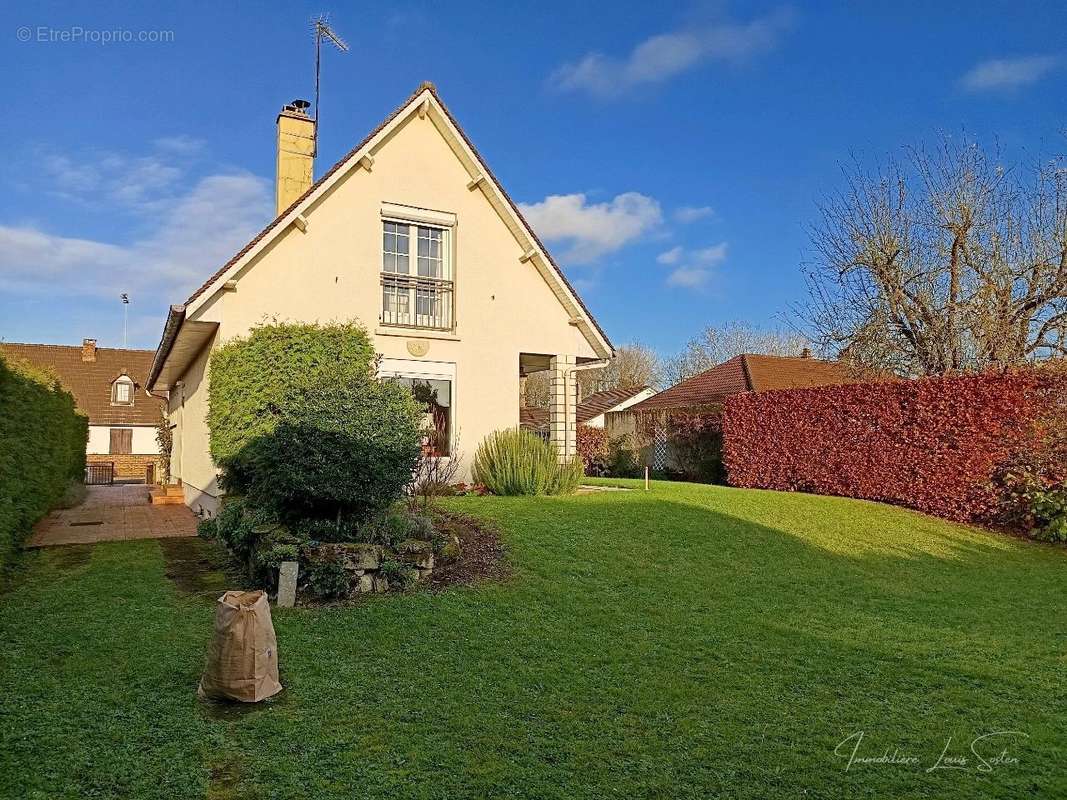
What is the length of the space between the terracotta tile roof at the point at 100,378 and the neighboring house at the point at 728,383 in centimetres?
2661

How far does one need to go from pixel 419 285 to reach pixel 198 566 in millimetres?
7583

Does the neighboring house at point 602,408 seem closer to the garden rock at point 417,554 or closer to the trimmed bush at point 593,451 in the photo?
the trimmed bush at point 593,451

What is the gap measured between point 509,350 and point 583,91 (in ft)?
18.7

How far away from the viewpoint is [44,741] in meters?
4.06

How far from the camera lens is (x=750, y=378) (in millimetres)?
26500

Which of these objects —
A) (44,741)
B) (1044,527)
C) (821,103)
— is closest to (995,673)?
(44,741)

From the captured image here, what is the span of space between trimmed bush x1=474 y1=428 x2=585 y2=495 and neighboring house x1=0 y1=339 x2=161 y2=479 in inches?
1166

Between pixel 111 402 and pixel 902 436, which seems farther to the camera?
pixel 111 402

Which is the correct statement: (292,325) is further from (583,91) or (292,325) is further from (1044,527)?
(1044,527)

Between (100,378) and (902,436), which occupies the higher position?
(100,378)

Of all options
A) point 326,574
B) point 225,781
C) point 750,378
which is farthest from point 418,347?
point 750,378

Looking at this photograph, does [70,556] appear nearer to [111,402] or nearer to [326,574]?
[326,574]

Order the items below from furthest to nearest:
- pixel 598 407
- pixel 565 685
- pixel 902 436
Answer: pixel 598 407 < pixel 902 436 < pixel 565 685

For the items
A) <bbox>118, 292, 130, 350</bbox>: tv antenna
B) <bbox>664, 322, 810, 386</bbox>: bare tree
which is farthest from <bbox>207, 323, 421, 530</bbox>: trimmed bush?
<bbox>664, 322, 810, 386</bbox>: bare tree
